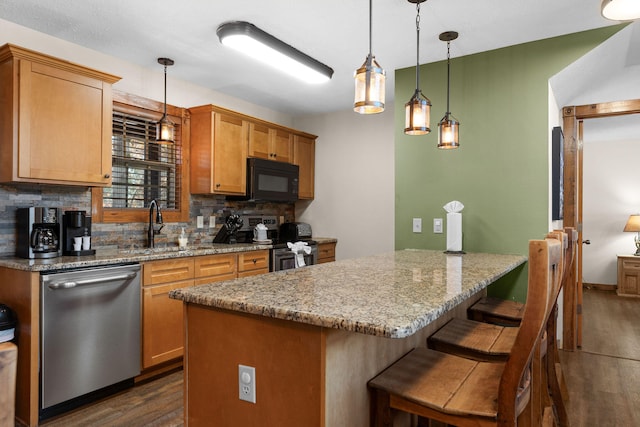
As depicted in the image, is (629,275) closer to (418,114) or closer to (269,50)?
(418,114)

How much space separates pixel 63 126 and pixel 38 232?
2.27 ft

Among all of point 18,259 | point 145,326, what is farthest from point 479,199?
point 18,259

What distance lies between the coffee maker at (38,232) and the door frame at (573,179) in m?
3.85

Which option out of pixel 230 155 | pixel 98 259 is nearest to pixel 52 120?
pixel 98 259

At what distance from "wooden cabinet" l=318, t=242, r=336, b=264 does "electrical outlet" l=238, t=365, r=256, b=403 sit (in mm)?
3282

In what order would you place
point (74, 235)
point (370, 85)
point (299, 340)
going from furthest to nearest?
1. point (74, 235)
2. point (370, 85)
3. point (299, 340)

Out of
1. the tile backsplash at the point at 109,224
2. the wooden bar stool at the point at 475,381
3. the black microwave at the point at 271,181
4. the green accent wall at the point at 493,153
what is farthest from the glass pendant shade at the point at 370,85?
the black microwave at the point at 271,181

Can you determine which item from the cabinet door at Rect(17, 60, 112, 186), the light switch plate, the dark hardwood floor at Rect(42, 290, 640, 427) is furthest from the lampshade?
→ the cabinet door at Rect(17, 60, 112, 186)

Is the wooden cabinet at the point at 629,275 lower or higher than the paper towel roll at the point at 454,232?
lower

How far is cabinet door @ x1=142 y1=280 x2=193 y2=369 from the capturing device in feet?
9.24

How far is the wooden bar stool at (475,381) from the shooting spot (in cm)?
108

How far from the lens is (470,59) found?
3.10m

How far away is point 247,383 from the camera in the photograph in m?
1.25

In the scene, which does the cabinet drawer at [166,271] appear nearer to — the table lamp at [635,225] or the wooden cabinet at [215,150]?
the wooden cabinet at [215,150]
